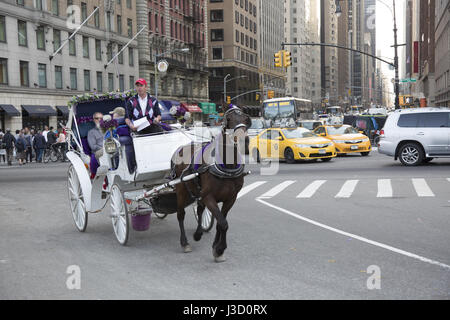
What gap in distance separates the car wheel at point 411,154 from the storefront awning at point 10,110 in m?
31.1

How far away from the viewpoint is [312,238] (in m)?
8.33

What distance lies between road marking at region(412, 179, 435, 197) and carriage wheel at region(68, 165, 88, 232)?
7.99m

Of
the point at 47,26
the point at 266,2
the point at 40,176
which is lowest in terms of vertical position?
the point at 40,176

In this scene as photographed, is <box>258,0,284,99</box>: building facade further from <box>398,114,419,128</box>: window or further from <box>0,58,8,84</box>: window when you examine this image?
<box>398,114,419,128</box>: window

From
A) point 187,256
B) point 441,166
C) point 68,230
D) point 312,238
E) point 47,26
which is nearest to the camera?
point 187,256

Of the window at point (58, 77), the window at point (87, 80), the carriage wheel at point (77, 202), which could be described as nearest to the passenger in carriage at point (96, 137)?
the carriage wheel at point (77, 202)

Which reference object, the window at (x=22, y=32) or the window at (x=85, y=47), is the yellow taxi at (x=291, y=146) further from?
the window at (x=85, y=47)

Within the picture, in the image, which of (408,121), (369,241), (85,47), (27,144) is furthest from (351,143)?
(85,47)

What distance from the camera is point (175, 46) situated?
74188 mm
